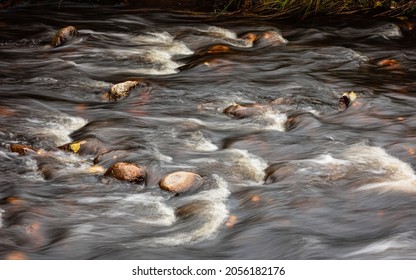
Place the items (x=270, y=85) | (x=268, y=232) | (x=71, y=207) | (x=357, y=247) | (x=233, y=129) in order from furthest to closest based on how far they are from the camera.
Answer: (x=270, y=85)
(x=233, y=129)
(x=71, y=207)
(x=268, y=232)
(x=357, y=247)

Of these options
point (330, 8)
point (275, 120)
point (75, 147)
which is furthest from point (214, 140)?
point (330, 8)

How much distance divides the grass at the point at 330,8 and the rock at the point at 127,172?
5.40 m

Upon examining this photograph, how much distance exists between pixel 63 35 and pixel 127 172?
13.4ft

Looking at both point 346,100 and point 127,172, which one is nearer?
point 127,172

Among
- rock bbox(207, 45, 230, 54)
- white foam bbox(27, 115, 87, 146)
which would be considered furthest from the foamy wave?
white foam bbox(27, 115, 87, 146)

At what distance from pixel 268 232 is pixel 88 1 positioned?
7540 millimetres

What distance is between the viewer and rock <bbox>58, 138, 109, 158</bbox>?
17.5ft

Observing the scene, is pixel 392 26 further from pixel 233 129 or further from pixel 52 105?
pixel 52 105

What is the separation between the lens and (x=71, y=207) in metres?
4.52

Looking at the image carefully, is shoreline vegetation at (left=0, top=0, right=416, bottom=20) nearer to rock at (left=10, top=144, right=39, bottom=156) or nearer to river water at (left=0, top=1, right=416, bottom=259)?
river water at (left=0, top=1, right=416, bottom=259)

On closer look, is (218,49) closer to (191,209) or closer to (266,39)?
(266,39)

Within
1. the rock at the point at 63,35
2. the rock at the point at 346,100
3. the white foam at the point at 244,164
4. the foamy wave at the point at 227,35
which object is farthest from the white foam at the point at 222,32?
the white foam at the point at 244,164

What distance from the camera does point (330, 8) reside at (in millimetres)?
10070

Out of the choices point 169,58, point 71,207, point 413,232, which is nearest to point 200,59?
point 169,58
